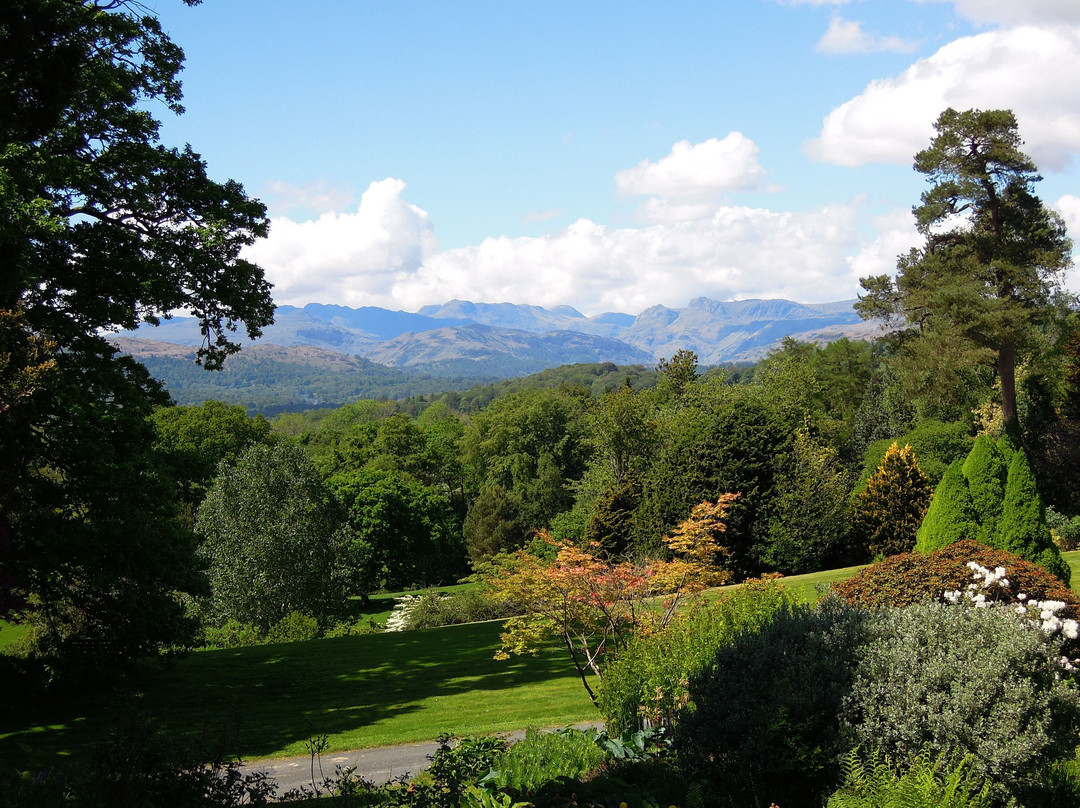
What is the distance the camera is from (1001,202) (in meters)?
29.2

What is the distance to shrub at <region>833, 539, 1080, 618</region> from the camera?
29.7 ft

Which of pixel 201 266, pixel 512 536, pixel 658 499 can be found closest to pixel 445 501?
pixel 512 536

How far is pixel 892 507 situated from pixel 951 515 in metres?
12.0

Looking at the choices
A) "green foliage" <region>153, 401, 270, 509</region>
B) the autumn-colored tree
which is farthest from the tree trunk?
"green foliage" <region>153, 401, 270, 509</region>

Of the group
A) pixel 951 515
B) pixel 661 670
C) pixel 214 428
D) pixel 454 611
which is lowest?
pixel 454 611

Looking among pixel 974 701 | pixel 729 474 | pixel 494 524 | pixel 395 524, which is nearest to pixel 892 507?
pixel 729 474

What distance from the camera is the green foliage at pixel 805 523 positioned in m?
23.5

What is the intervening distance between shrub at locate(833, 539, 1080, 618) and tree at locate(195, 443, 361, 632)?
18472 millimetres

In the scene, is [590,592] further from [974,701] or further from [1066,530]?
[1066,530]

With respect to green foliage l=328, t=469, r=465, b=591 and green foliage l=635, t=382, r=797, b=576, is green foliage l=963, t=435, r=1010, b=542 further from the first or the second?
green foliage l=328, t=469, r=465, b=591

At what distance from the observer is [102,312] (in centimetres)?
1162

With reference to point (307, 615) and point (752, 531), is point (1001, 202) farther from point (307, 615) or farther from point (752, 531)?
point (307, 615)

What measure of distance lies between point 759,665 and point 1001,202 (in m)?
29.6

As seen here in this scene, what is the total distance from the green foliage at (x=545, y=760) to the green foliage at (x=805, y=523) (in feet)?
57.6
